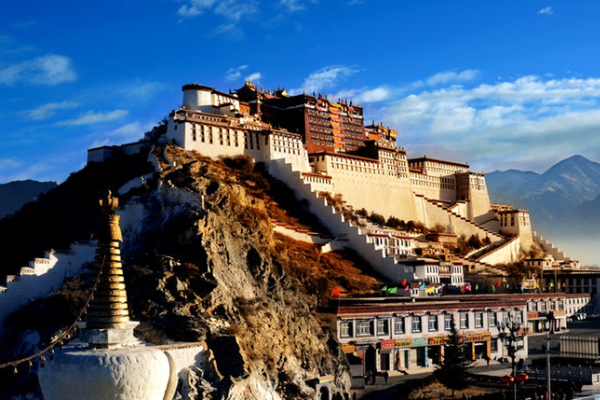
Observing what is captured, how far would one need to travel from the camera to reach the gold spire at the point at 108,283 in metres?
11.6

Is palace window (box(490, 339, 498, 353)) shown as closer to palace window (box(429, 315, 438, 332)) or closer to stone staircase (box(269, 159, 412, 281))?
palace window (box(429, 315, 438, 332))

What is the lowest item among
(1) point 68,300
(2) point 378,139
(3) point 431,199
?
(1) point 68,300

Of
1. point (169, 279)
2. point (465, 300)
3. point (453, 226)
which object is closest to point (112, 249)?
point (169, 279)

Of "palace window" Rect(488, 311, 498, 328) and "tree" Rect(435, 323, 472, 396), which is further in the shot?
"palace window" Rect(488, 311, 498, 328)

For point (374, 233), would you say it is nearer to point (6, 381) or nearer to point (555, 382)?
point (555, 382)

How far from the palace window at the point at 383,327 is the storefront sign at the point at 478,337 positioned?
21.7 ft

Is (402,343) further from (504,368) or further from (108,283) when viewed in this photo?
(108,283)

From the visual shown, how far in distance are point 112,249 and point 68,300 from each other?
3058 centimetres

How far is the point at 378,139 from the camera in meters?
101

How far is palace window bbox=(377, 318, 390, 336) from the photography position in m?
47.1

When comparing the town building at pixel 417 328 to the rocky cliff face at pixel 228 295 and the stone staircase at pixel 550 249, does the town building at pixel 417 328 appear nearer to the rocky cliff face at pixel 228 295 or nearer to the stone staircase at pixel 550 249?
the rocky cliff face at pixel 228 295

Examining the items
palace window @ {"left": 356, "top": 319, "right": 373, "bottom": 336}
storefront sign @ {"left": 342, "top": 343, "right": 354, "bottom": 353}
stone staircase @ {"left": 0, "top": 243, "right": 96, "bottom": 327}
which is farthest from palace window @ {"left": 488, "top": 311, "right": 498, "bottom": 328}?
stone staircase @ {"left": 0, "top": 243, "right": 96, "bottom": 327}

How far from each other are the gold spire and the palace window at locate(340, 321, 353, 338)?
34.5 metres

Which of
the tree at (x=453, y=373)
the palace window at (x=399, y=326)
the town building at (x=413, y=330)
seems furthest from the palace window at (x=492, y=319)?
the tree at (x=453, y=373)
